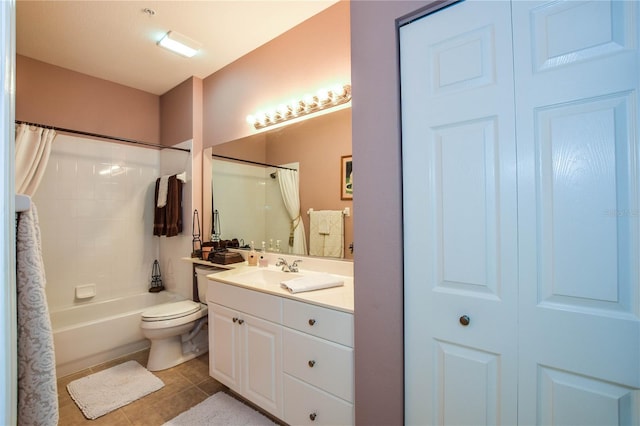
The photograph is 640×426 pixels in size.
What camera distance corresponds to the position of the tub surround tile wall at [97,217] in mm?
2676

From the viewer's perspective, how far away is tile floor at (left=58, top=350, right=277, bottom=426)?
1.77m

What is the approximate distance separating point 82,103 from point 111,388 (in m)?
2.67

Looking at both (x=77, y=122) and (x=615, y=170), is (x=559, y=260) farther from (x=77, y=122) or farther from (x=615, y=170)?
(x=77, y=122)

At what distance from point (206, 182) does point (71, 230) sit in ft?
4.48

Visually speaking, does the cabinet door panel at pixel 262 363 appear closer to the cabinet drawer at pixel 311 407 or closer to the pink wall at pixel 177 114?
the cabinet drawer at pixel 311 407

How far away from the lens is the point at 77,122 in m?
2.82

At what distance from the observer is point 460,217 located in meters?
1.06

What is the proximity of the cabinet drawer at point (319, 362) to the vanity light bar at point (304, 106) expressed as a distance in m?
1.49

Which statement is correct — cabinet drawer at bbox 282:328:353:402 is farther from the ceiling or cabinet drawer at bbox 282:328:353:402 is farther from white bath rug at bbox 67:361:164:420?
the ceiling

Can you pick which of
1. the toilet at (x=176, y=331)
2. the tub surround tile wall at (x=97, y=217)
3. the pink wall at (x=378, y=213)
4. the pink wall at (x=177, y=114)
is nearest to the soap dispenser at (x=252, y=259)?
the toilet at (x=176, y=331)

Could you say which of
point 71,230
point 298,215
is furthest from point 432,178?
point 71,230

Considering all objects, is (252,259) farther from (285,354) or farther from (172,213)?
(172,213)

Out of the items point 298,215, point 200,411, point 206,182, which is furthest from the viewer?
point 206,182

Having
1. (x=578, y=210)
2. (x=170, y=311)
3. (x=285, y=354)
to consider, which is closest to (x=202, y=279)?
(x=170, y=311)
